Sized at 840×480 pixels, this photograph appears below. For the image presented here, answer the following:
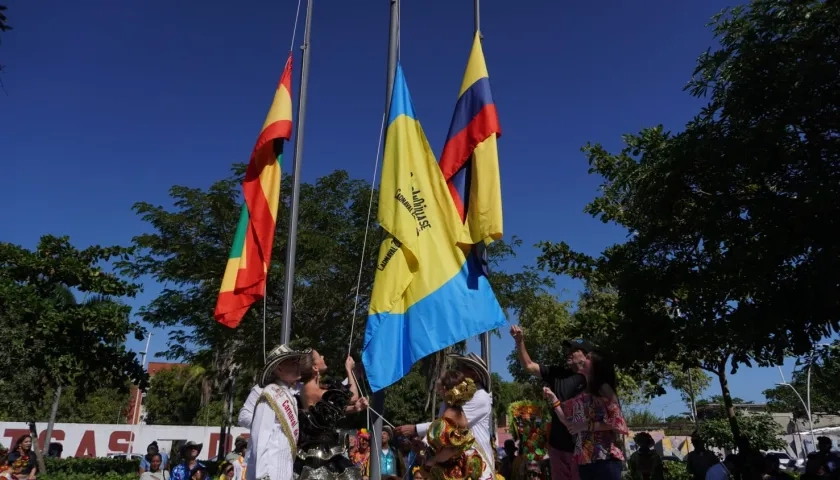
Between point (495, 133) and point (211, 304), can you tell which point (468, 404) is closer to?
point (495, 133)

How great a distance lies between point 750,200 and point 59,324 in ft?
39.1

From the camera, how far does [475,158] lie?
6.12m

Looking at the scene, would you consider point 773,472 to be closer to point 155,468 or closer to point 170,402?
point 155,468

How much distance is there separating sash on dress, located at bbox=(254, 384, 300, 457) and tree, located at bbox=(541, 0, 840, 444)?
5607mm

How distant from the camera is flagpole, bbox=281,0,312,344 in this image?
22.0 feet

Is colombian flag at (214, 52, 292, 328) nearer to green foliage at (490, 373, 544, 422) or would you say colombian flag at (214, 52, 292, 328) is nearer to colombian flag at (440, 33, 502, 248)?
colombian flag at (440, 33, 502, 248)

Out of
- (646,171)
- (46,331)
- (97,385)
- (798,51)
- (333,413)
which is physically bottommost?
(333,413)

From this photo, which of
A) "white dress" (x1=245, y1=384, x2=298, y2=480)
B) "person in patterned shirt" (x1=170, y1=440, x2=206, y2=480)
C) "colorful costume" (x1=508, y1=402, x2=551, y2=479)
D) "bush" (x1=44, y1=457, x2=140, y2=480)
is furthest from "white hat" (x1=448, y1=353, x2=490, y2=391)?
"bush" (x1=44, y1=457, x2=140, y2=480)

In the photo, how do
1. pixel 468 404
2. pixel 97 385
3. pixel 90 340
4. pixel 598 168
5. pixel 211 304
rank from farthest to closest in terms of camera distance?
pixel 211 304 < pixel 97 385 < pixel 90 340 < pixel 598 168 < pixel 468 404

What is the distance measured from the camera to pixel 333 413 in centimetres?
447

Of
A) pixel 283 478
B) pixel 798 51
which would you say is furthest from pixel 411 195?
pixel 798 51

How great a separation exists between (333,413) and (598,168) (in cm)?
786

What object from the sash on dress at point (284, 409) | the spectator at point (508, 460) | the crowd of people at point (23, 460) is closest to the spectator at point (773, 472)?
the spectator at point (508, 460)

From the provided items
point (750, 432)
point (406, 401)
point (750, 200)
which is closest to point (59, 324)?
point (750, 200)
